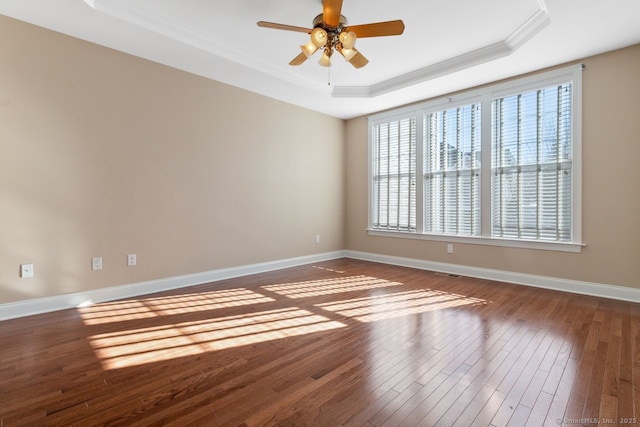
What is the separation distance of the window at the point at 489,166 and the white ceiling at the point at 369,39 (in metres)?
0.41

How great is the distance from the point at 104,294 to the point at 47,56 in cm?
244

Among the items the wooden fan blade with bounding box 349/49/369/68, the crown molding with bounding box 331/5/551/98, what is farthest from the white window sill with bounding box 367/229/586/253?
the wooden fan blade with bounding box 349/49/369/68

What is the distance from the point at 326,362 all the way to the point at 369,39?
128 inches

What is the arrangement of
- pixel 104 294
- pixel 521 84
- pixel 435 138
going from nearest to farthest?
1. pixel 104 294
2. pixel 521 84
3. pixel 435 138

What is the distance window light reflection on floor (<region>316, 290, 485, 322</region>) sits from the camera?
9.66 feet

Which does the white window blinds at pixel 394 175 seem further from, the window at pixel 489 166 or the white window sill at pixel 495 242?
the white window sill at pixel 495 242

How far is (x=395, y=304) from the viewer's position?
3.23 meters

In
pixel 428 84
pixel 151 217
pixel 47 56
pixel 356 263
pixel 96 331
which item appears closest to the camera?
pixel 96 331

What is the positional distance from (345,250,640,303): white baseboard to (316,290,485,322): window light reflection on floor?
1.06 m

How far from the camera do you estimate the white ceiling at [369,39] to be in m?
2.76

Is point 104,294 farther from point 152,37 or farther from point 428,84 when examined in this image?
point 428,84

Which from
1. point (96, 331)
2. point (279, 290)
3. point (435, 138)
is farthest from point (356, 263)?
point (96, 331)

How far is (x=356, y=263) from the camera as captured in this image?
547 cm

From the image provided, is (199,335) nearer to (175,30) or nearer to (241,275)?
(241,275)
